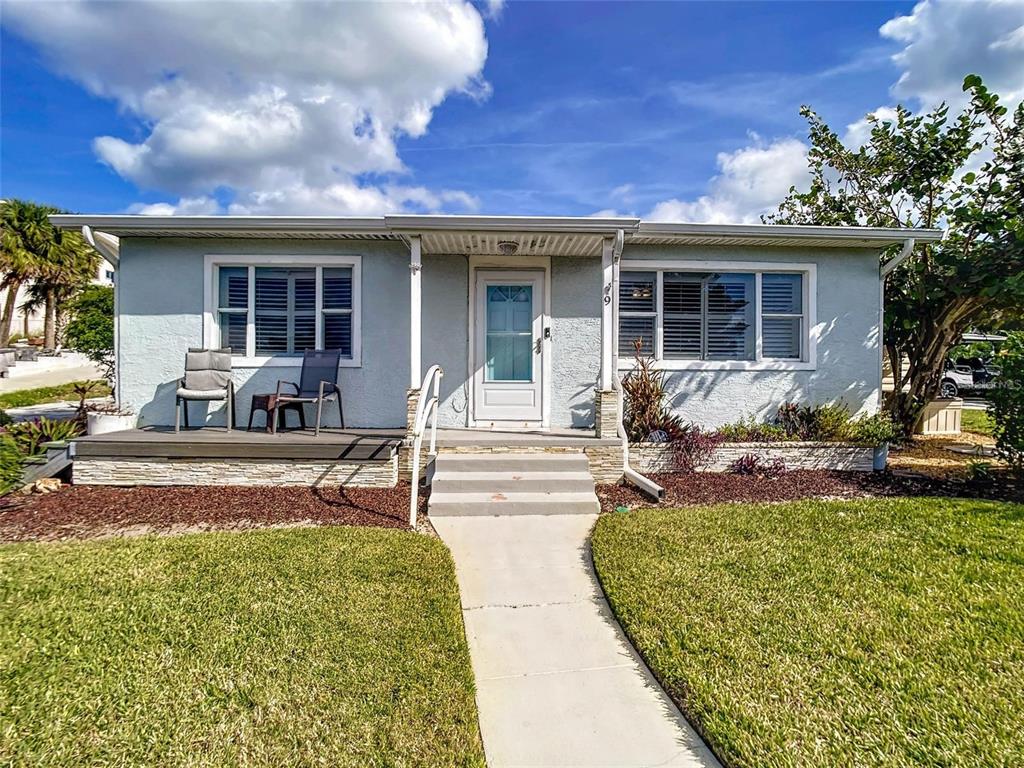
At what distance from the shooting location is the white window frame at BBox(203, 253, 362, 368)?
283 inches

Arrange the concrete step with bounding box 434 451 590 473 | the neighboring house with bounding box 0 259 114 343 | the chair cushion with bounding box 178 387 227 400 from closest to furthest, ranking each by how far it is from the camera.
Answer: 1. the concrete step with bounding box 434 451 590 473
2. the chair cushion with bounding box 178 387 227 400
3. the neighboring house with bounding box 0 259 114 343

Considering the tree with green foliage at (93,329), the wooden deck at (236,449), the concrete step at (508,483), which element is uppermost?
the tree with green foliage at (93,329)

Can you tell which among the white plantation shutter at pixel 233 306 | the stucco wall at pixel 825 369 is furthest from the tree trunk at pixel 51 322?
the stucco wall at pixel 825 369

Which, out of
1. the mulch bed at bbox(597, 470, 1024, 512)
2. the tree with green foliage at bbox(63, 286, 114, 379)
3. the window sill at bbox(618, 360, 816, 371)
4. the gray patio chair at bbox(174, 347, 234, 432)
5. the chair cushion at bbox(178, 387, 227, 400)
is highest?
the tree with green foliage at bbox(63, 286, 114, 379)

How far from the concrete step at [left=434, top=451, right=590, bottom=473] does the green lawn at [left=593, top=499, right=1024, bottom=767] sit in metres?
1.14

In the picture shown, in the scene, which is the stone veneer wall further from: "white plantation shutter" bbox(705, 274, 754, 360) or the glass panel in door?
"white plantation shutter" bbox(705, 274, 754, 360)

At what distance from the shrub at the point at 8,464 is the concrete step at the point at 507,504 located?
13.9ft

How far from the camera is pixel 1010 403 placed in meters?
5.68

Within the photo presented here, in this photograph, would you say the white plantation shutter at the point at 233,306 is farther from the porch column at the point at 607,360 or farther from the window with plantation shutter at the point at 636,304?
the window with plantation shutter at the point at 636,304

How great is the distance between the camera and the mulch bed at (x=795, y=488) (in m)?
5.52

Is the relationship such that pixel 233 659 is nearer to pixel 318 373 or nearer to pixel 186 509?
pixel 186 509

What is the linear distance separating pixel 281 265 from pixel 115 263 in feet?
7.73

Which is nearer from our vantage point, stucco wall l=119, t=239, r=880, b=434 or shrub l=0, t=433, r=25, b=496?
shrub l=0, t=433, r=25, b=496

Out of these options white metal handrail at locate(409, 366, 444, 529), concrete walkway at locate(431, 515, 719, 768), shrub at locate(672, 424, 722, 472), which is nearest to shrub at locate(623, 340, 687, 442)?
shrub at locate(672, 424, 722, 472)
